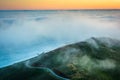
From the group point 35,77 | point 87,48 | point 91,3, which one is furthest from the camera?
point 91,3

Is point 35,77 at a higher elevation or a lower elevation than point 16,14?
lower

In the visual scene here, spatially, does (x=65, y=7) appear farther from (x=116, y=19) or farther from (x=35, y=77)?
(x=35, y=77)

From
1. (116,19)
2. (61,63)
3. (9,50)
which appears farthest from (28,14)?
(116,19)

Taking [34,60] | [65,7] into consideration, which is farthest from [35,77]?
[65,7]

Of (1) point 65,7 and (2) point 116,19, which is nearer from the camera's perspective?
(1) point 65,7

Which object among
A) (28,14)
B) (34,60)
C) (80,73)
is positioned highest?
(28,14)

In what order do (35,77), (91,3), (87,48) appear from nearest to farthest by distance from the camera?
(35,77) < (87,48) < (91,3)
